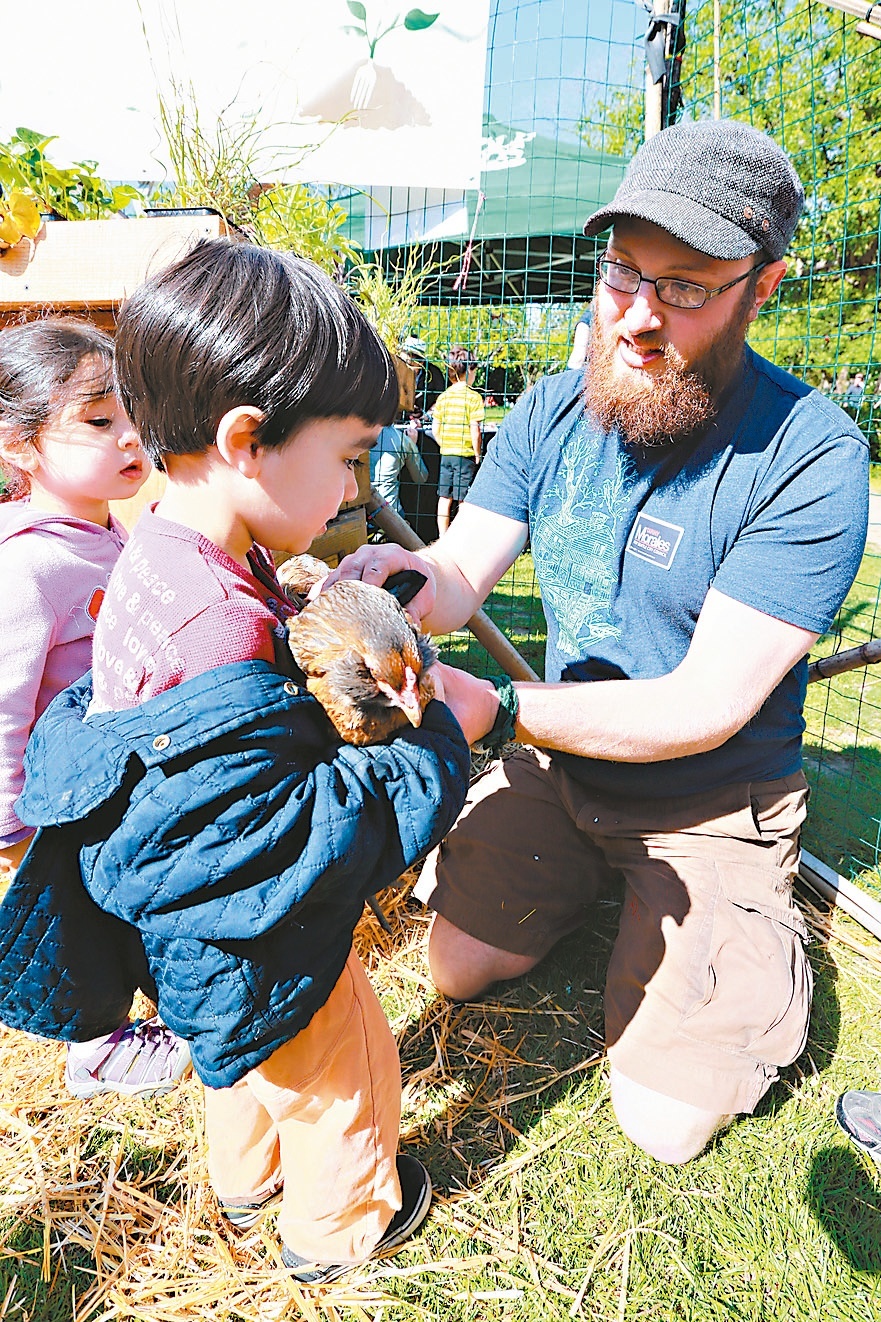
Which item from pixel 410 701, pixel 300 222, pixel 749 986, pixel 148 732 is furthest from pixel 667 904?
pixel 300 222

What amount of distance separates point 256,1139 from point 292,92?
13.2 ft

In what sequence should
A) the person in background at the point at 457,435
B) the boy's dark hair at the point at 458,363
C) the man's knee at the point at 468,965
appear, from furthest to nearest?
the boy's dark hair at the point at 458,363
the person in background at the point at 457,435
the man's knee at the point at 468,965

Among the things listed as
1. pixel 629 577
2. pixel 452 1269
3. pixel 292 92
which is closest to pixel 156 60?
pixel 292 92

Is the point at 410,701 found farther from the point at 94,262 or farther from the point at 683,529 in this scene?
the point at 94,262

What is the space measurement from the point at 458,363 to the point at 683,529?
810cm


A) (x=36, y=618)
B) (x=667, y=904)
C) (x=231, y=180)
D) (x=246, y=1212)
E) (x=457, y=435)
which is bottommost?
(x=457, y=435)

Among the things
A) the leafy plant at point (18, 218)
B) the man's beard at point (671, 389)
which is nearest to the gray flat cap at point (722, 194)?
the man's beard at point (671, 389)

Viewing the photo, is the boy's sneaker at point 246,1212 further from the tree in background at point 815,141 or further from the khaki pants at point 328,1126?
the tree in background at point 815,141

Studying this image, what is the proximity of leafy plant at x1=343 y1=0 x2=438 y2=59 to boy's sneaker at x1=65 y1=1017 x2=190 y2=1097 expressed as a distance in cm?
436

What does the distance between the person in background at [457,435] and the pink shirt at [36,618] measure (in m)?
7.17

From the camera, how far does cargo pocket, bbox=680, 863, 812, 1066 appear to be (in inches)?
95.1

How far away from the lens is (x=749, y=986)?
2445 mm

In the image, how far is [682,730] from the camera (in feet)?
7.54

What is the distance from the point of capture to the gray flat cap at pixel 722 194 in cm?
230
